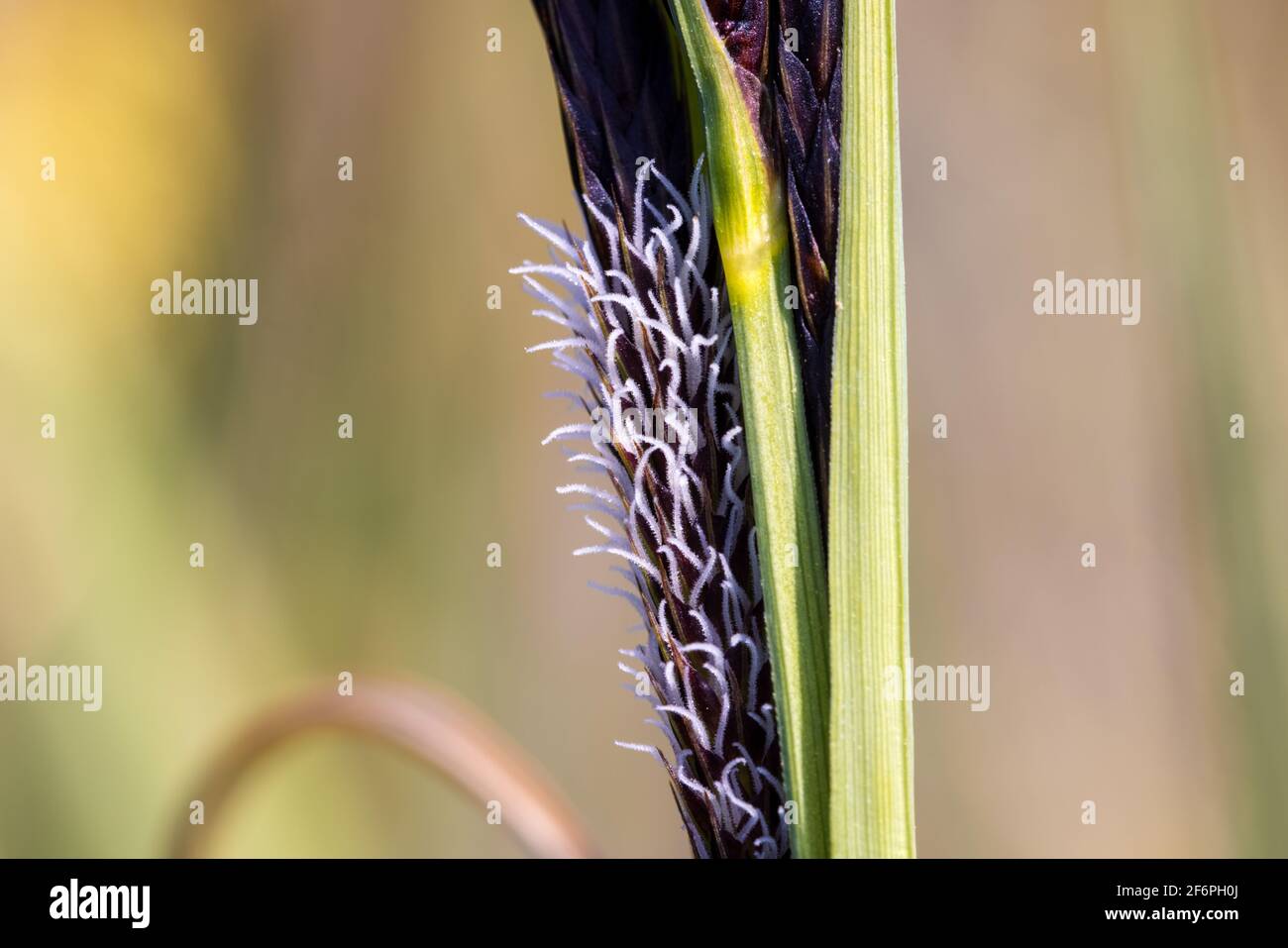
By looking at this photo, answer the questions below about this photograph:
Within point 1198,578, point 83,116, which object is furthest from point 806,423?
point 83,116

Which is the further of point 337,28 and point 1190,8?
point 337,28

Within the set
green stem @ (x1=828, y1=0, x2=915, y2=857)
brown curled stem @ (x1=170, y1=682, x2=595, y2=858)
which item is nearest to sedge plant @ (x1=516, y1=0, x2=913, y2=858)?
green stem @ (x1=828, y1=0, x2=915, y2=857)

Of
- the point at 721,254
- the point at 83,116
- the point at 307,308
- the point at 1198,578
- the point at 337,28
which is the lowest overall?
the point at 1198,578

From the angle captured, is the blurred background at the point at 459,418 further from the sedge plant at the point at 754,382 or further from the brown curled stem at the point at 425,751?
the sedge plant at the point at 754,382

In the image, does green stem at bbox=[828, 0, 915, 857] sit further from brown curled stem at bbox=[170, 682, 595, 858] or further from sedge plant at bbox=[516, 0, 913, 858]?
brown curled stem at bbox=[170, 682, 595, 858]

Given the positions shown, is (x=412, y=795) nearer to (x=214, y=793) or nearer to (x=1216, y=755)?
(x=214, y=793)

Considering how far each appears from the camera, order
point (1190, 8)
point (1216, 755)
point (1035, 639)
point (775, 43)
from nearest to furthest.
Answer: point (775, 43) < point (1190, 8) < point (1216, 755) < point (1035, 639)

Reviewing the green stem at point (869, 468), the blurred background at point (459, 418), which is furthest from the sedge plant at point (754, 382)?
the blurred background at point (459, 418)

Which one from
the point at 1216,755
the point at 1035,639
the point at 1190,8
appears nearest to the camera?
the point at 1190,8
